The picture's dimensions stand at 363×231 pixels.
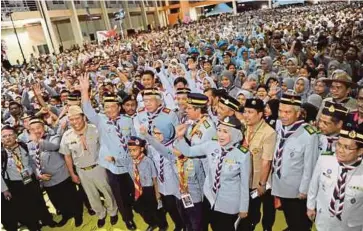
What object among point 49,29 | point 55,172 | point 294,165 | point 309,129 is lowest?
point 55,172

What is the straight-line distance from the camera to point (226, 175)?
8.71 feet

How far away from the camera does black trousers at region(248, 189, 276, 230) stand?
3.13 metres

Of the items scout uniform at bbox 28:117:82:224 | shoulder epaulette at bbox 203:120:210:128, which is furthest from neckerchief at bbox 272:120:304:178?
scout uniform at bbox 28:117:82:224

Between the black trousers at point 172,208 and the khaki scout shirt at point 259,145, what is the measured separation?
0.85 m

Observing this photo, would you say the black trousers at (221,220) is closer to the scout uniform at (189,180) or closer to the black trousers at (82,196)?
the scout uniform at (189,180)

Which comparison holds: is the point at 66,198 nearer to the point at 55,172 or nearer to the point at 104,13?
the point at 55,172

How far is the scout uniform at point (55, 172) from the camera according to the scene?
379cm


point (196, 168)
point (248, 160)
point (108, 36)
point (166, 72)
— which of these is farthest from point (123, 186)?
point (108, 36)

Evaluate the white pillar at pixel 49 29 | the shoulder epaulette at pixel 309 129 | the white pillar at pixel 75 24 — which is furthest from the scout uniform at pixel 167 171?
the white pillar at pixel 75 24

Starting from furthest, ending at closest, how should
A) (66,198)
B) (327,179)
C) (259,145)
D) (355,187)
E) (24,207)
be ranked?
(66,198)
(24,207)
(259,145)
(327,179)
(355,187)

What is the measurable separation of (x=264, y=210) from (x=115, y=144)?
1.75m

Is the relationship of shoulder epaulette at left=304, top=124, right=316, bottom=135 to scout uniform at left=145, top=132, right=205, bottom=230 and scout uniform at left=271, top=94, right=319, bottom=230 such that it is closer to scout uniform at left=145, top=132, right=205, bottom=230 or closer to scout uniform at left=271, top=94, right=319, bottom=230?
scout uniform at left=271, top=94, right=319, bottom=230

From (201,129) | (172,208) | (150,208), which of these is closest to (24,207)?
(150,208)

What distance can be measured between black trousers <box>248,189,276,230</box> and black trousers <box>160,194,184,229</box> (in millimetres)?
759
